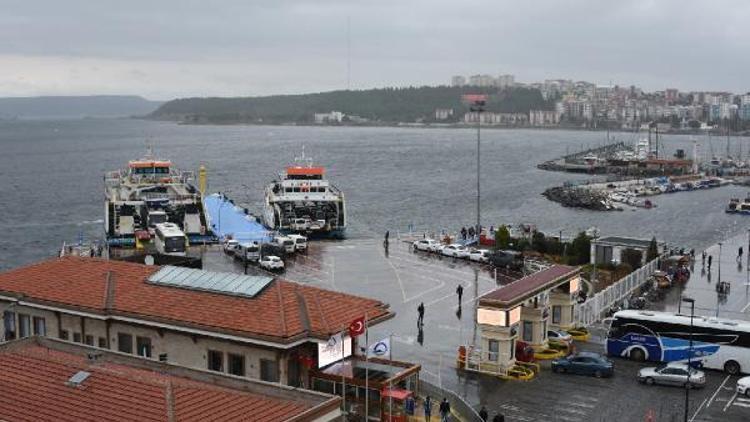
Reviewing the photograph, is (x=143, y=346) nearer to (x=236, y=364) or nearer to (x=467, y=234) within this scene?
(x=236, y=364)

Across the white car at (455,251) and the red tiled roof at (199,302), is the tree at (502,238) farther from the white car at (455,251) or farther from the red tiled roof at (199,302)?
the red tiled roof at (199,302)

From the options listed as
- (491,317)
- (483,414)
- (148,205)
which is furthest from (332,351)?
(148,205)

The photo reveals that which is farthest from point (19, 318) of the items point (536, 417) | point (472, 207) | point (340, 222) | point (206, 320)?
point (472, 207)

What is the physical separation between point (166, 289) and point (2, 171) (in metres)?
129

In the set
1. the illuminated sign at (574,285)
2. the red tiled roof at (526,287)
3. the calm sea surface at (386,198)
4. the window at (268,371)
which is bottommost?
the calm sea surface at (386,198)

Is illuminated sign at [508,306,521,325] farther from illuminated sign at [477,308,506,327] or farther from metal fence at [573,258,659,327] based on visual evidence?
metal fence at [573,258,659,327]

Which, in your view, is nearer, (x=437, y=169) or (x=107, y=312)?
Result: (x=107, y=312)

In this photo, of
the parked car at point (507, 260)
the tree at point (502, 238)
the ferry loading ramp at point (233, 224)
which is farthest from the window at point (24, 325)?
the tree at point (502, 238)

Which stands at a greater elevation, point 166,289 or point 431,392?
point 166,289

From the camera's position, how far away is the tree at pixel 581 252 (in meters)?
44.9

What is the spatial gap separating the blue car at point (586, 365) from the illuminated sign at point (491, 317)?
2.36 m

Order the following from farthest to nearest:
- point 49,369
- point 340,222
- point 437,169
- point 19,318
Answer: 1. point 437,169
2. point 340,222
3. point 19,318
4. point 49,369

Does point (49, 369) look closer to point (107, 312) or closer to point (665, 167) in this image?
point (107, 312)

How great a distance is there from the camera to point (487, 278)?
4078 cm
